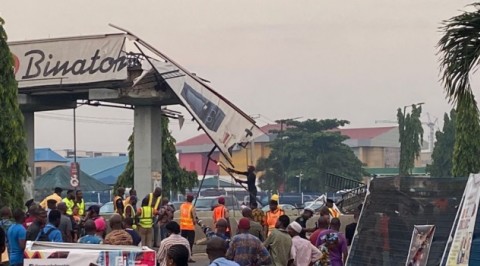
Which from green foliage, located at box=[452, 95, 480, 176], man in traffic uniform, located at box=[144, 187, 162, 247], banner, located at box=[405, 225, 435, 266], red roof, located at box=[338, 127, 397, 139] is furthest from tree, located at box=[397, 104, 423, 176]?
red roof, located at box=[338, 127, 397, 139]

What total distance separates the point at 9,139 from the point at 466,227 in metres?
12.8

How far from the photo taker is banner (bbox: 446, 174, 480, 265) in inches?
418

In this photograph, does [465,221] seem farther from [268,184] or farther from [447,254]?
[268,184]

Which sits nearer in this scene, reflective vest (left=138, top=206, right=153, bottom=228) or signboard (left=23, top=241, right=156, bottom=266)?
signboard (left=23, top=241, right=156, bottom=266)

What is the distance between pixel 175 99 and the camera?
35750 millimetres

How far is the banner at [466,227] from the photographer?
10.6 meters

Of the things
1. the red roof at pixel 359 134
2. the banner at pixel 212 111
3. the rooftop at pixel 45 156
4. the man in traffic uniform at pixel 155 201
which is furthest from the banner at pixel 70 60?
the red roof at pixel 359 134

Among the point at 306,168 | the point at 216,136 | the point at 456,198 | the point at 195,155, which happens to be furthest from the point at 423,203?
the point at 195,155

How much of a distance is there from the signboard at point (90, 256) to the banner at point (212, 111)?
21736 millimetres

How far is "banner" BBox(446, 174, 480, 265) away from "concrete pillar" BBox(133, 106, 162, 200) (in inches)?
1066

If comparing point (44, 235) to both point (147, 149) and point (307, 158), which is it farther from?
point (307, 158)

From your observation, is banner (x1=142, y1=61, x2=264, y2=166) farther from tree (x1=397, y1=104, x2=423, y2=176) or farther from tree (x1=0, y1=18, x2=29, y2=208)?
tree (x1=397, y1=104, x2=423, y2=176)

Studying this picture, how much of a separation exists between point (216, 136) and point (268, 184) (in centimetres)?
6491

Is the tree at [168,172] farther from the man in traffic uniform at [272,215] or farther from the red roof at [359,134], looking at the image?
the red roof at [359,134]
